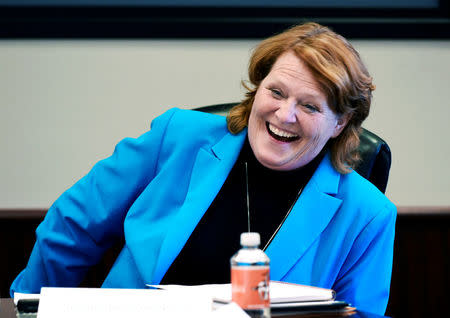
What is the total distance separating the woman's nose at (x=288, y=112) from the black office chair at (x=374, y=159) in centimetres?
31

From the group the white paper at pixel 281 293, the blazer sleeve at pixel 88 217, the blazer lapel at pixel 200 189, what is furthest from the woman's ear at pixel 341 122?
the white paper at pixel 281 293

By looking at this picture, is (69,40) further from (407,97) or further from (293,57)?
(407,97)

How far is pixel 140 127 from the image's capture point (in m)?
2.66

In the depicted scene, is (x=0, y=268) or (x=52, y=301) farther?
(x=0, y=268)

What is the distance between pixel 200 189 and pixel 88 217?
31 centimetres

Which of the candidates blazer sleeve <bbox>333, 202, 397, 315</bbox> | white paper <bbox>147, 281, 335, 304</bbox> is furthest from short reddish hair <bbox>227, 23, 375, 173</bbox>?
white paper <bbox>147, 281, 335, 304</bbox>

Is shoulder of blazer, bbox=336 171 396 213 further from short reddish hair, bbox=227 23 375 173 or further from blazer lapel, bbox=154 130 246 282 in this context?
blazer lapel, bbox=154 130 246 282

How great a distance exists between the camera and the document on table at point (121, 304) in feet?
3.70

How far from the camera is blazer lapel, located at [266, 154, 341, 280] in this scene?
1676mm

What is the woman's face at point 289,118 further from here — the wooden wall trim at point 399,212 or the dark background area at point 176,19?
the wooden wall trim at point 399,212

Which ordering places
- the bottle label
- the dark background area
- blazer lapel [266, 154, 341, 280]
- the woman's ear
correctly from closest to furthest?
the bottle label
blazer lapel [266, 154, 341, 280]
the woman's ear
the dark background area

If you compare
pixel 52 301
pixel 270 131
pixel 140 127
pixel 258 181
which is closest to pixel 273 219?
pixel 258 181

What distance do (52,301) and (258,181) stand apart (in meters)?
0.80

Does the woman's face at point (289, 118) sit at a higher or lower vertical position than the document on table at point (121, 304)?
higher
